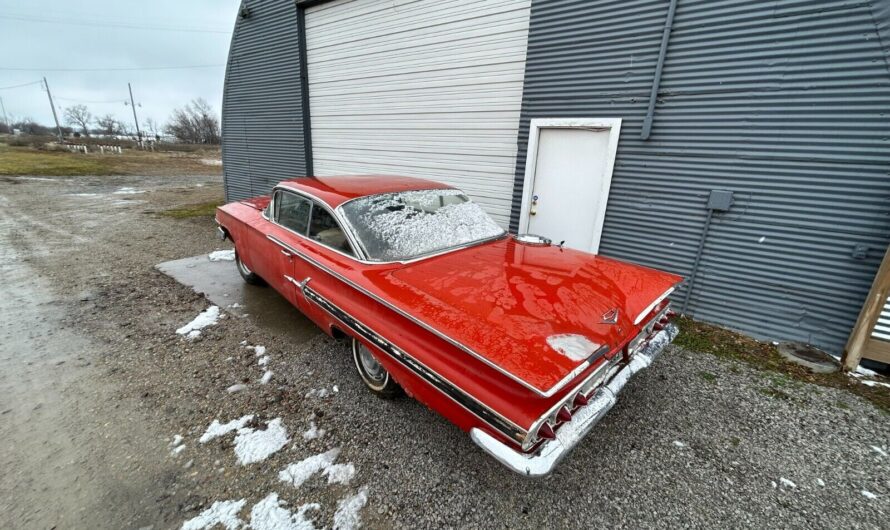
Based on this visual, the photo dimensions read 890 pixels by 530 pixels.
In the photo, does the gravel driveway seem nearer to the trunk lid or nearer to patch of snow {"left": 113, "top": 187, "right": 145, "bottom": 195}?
the trunk lid

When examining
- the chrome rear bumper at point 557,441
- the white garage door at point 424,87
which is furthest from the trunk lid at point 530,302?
the white garage door at point 424,87

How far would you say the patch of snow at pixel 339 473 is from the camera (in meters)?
1.98

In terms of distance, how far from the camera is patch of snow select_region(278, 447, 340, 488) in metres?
1.98

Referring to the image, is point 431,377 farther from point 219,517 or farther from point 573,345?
point 219,517

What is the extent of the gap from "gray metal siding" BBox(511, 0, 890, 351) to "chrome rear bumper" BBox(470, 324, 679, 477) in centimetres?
259

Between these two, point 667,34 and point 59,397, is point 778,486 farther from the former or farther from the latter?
point 59,397

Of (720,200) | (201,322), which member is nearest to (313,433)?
(201,322)

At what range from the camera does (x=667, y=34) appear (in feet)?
11.7

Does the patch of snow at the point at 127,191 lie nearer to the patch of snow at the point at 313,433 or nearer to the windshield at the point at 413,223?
the windshield at the point at 413,223

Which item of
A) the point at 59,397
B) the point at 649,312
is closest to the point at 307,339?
the point at 59,397

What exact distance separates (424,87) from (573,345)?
5206mm

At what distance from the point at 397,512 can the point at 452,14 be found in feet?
19.2

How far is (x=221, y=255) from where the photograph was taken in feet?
19.3

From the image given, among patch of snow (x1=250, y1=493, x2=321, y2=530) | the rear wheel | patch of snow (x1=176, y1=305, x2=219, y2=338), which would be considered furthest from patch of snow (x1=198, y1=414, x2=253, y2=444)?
the rear wheel
